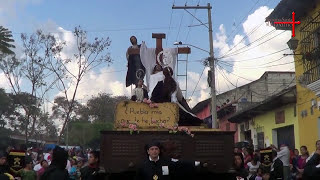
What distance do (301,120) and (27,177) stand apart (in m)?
12.5

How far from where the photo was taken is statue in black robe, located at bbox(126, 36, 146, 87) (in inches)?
384

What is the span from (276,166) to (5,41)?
21.2 meters

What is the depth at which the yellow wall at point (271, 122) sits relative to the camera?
1995 centimetres

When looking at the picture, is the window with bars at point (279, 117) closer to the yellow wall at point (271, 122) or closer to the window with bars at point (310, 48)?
the yellow wall at point (271, 122)

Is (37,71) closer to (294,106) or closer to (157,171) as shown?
(294,106)

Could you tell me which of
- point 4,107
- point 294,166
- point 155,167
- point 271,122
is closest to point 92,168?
point 155,167

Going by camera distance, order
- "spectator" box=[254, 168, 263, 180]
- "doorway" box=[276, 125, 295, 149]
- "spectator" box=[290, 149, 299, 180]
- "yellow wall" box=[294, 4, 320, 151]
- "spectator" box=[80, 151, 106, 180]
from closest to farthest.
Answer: "spectator" box=[80, 151, 106, 180]
"spectator" box=[254, 168, 263, 180]
"spectator" box=[290, 149, 299, 180]
"yellow wall" box=[294, 4, 320, 151]
"doorway" box=[276, 125, 295, 149]

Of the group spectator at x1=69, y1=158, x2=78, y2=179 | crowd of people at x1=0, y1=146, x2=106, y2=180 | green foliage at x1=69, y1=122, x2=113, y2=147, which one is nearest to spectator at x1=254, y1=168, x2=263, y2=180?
crowd of people at x1=0, y1=146, x2=106, y2=180

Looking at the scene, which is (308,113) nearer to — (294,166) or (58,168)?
(294,166)

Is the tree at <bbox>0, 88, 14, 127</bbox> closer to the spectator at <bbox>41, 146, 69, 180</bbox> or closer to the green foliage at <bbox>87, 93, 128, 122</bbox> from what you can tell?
the green foliage at <bbox>87, 93, 128, 122</bbox>

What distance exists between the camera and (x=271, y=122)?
23.4 meters

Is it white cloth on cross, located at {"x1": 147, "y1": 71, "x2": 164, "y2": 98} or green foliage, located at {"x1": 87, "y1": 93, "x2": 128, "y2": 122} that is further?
green foliage, located at {"x1": 87, "y1": 93, "x2": 128, "y2": 122}

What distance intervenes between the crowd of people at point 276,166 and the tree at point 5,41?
18838 mm

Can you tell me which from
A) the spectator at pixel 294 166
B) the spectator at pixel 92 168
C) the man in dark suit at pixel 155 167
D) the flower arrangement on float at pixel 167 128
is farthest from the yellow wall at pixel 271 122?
the man in dark suit at pixel 155 167
